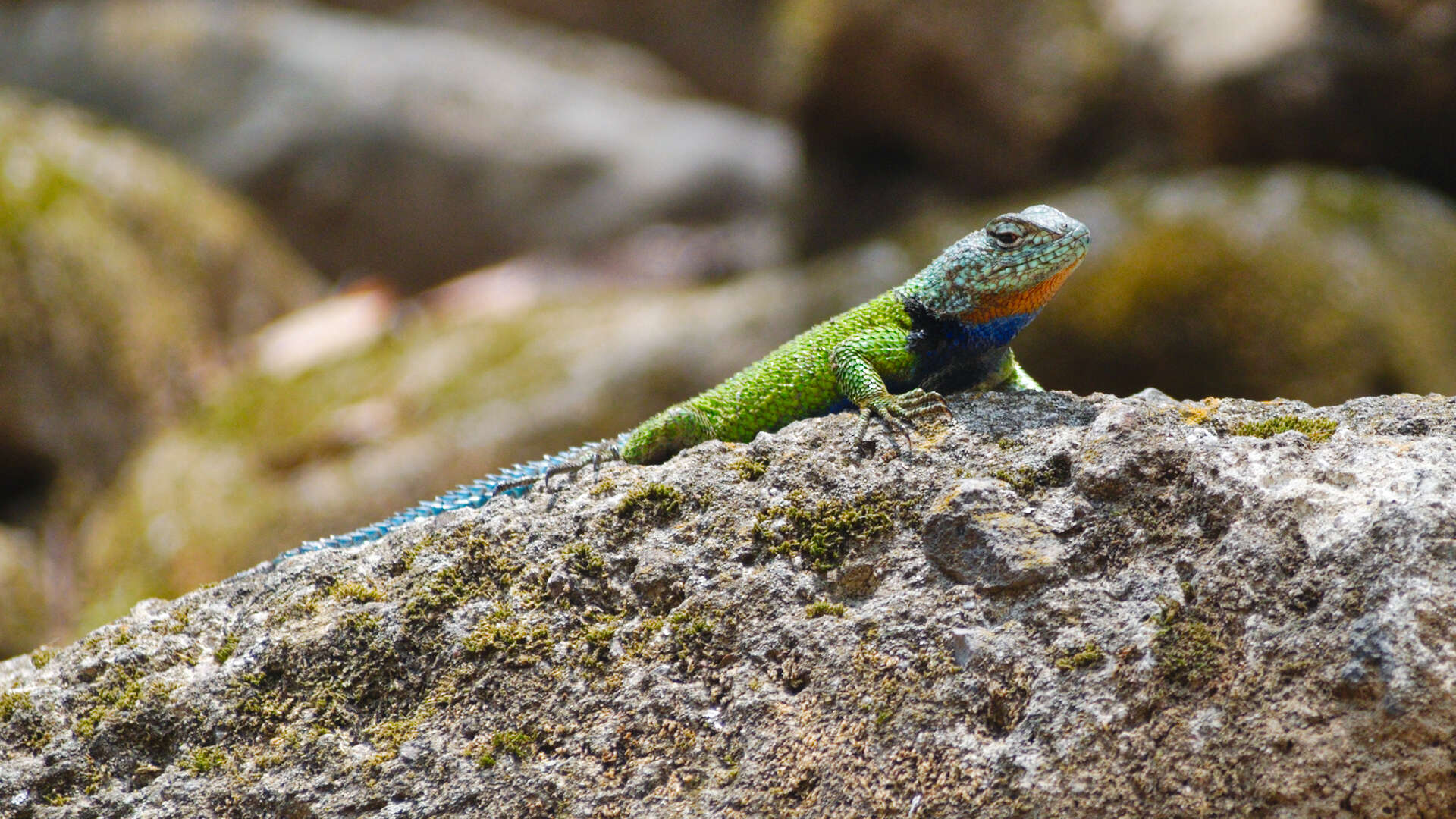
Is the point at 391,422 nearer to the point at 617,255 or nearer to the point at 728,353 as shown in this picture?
the point at 728,353

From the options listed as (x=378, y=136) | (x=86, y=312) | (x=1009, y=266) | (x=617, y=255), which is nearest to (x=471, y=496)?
(x=1009, y=266)

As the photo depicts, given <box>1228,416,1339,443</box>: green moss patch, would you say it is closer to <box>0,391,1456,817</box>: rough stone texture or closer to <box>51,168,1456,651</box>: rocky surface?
<box>0,391,1456,817</box>: rough stone texture

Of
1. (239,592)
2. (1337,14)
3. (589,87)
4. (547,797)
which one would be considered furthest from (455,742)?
(589,87)

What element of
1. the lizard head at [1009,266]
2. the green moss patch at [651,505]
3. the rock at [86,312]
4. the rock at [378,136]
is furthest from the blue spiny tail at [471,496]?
the rock at [378,136]

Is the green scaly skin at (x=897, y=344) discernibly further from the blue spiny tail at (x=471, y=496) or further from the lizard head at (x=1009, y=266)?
the blue spiny tail at (x=471, y=496)

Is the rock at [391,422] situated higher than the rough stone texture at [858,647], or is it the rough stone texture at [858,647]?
the rock at [391,422]
